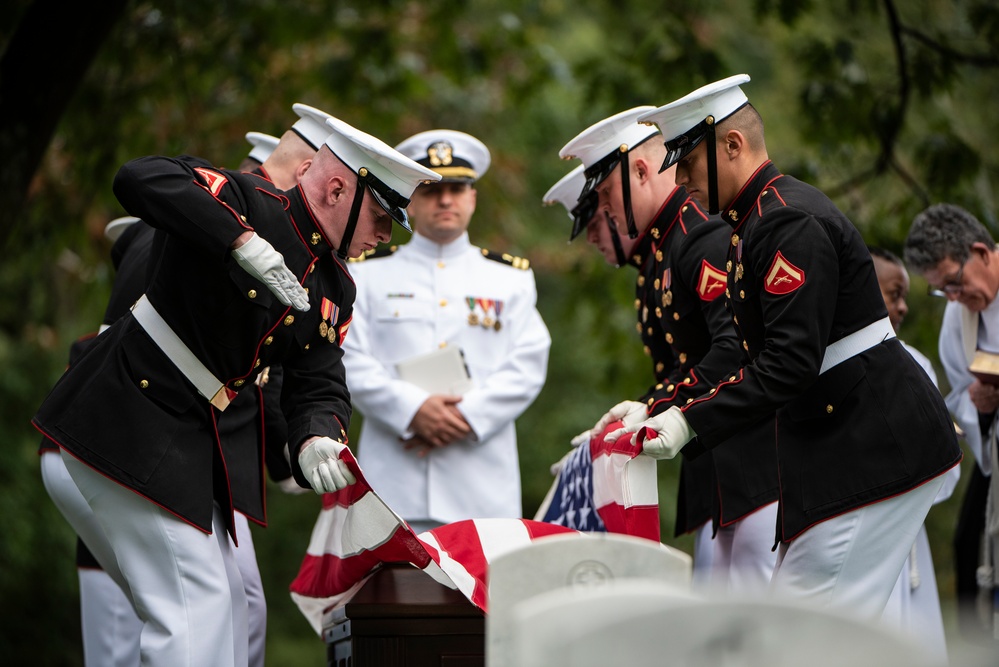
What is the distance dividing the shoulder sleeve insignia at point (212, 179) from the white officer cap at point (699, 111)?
1.33 meters

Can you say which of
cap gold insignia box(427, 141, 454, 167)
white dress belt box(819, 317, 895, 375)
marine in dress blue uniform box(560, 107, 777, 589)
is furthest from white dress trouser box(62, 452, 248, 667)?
cap gold insignia box(427, 141, 454, 167)

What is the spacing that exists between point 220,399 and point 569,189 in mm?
2129

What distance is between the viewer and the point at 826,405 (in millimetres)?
3748

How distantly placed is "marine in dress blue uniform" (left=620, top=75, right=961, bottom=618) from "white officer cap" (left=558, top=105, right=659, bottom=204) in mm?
1041

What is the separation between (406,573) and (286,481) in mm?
1519

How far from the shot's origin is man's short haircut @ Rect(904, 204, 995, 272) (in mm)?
5094

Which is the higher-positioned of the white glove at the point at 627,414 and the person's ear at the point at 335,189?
the person's ear at the point at 335,189

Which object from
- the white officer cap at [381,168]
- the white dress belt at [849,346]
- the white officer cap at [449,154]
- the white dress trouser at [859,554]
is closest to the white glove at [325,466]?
the white officer cap at [381,168]

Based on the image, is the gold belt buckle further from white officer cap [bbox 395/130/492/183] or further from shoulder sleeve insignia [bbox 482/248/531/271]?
shoulder sleeve insignia [bbox 482/248/531/271]

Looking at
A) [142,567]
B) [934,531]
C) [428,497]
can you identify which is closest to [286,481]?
[428,497]

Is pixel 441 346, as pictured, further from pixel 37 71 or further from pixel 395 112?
pixel 395 112

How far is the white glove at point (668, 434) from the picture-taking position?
3.78 meters

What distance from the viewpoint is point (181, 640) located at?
3.74 m

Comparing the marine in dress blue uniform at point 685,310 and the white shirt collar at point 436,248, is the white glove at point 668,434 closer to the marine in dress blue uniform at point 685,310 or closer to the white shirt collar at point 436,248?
the marine in dress blue uniform at point 685,310
